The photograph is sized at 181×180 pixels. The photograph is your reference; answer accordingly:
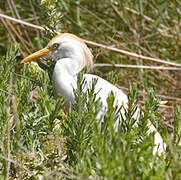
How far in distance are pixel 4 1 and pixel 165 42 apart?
3.50ft

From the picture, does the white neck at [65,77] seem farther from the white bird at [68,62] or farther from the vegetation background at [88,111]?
the vegetation background at [88,111]

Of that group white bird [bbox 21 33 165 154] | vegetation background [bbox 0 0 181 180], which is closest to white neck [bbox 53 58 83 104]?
white bird [bbox 21 33 165 154]

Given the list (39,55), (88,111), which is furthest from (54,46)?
(88,111)

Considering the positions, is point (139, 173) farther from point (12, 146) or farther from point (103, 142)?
point (12, 146)

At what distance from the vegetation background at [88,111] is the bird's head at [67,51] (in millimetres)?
52

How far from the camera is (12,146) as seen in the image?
1541 millimetres

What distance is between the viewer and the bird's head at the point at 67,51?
2.32 metres

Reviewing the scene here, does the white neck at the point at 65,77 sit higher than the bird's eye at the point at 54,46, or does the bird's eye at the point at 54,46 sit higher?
the bird's eye at the point at 54,46

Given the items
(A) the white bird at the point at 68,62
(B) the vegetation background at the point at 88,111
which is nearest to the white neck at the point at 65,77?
(A) the white bird at the point at 68,62

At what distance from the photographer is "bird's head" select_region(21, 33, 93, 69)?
232cm

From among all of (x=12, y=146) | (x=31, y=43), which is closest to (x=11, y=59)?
(x=12, y=146)

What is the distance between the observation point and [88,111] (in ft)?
4.85

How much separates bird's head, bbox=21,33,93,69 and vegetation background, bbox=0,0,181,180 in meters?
0.05

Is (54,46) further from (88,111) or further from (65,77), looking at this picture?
(88,111)
